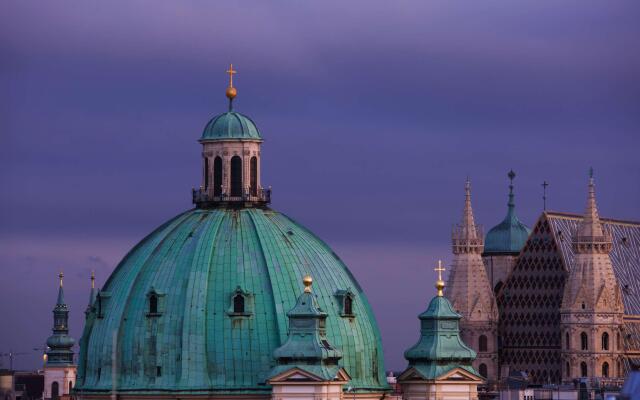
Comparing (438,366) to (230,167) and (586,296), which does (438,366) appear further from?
(586,296)

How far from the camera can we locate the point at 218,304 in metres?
103

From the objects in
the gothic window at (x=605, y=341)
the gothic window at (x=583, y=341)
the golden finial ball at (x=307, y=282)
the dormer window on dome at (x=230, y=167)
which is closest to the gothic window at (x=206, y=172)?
the dormer window on dome at (x=230, y=167)

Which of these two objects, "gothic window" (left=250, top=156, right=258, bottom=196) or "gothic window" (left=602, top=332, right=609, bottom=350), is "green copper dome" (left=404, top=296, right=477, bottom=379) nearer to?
"gothic window" (left=250, top=156, right=258, bottom=196)

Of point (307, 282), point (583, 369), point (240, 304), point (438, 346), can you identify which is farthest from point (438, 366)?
point (583, 369)

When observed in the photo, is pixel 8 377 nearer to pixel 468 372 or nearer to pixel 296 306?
pixel 296 306

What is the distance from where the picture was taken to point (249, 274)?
103500 millimetres

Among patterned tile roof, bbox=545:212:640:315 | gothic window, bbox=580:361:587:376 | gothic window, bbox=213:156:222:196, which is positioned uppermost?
patterned tile roof, bbox=545:212:640:315

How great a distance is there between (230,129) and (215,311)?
7.82m

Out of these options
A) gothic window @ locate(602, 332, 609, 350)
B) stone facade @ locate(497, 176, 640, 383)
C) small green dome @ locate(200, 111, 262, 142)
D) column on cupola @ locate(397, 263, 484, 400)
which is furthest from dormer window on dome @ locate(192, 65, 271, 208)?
gothic window @ locate(602, 332, 609, 350)

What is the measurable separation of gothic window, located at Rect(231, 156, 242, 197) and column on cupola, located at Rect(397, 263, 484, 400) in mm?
8205

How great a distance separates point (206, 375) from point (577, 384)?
79247 millimetres

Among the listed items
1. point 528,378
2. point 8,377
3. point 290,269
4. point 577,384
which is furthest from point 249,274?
point 528,378

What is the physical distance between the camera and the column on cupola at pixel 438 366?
10406cm

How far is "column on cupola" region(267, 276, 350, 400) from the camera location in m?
98.8
